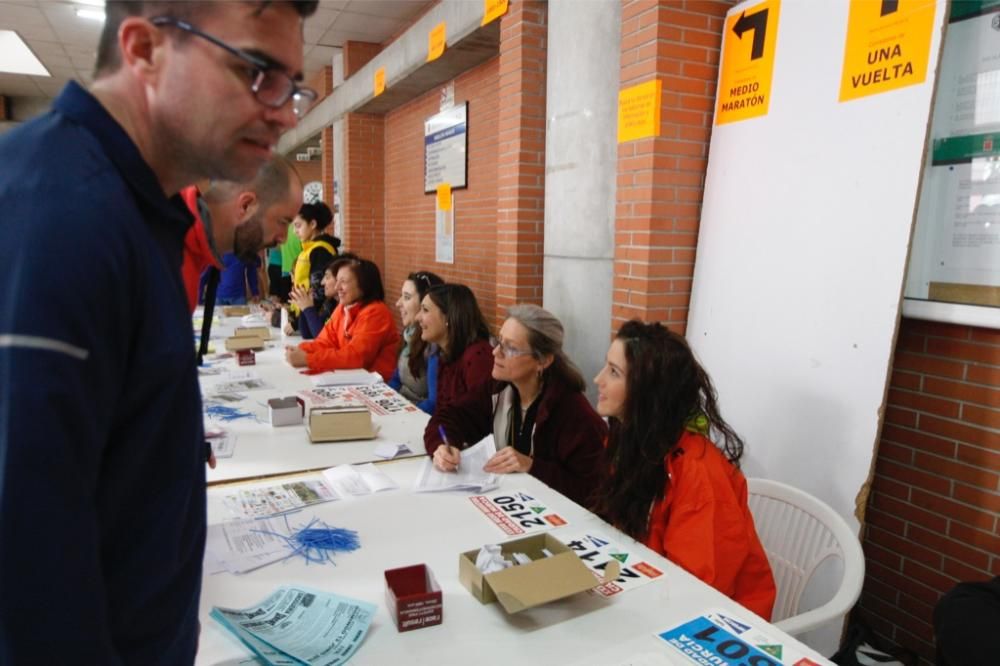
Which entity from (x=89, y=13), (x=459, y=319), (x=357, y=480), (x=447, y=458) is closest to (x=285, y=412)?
(x=357, y=480)

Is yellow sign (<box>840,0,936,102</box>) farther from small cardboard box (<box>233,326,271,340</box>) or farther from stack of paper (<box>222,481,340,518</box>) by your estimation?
small cardboard box (<box>233,326,271,340</box>)

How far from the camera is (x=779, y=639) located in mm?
1054

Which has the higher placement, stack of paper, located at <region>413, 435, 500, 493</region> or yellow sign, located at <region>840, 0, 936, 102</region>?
yellow sign, located at <region>840, 0, 936, 102</region>

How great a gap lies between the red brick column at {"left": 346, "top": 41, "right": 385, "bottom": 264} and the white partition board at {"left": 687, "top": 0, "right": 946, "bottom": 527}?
4801 mm

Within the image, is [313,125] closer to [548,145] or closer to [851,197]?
[548,145]

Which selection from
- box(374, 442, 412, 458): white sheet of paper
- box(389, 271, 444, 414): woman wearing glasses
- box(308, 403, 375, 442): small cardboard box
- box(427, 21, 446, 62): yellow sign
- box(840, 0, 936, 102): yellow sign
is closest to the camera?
box(840, 0, 936, 102): yellow sign

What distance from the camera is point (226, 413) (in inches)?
95.6

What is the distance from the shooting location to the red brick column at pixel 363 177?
6562mm

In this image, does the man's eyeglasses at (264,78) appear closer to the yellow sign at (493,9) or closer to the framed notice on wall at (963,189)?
the framed notice on wall at (963,189)

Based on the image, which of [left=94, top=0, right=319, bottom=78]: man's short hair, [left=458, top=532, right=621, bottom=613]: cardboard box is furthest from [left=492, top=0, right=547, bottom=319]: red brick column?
[left=94, top=0, right=319, bottom=78]: man's short hair

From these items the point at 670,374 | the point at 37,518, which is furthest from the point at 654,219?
the point at 37,518

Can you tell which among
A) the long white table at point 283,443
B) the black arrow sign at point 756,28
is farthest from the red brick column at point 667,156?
the long white table at point 283,443

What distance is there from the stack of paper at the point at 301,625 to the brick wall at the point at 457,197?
11.1ft

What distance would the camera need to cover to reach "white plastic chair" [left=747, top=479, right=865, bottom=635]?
1561mm
